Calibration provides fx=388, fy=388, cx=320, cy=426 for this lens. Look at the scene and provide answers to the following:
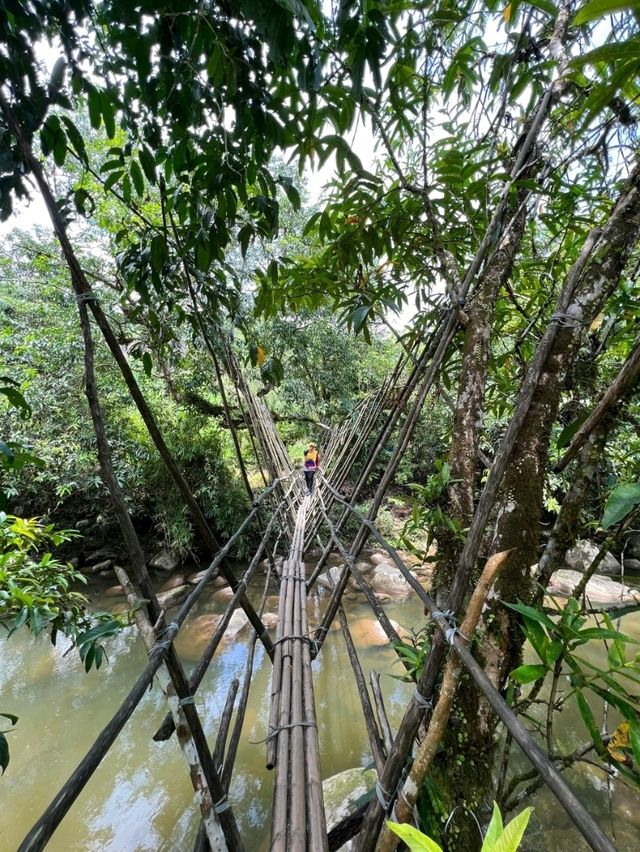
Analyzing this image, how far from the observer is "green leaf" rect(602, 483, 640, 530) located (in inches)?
15.9

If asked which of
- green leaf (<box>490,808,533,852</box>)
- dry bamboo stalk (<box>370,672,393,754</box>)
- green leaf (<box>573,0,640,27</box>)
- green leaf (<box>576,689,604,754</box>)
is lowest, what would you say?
dry bamboo stalk (<box>370,672,393,754</box>)

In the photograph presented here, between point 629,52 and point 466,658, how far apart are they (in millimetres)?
588

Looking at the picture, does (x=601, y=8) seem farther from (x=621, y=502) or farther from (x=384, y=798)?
(x=384, y=798)

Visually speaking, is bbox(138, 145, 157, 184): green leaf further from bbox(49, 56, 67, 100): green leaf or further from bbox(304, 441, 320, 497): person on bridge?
bbox(304, 441, 320, 497): person on bridge

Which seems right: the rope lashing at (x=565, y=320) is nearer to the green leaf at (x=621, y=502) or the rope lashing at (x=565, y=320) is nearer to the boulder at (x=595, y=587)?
the green leaf at (x=621, y=502)

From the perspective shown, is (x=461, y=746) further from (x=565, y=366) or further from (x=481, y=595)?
(x=565, y=366)

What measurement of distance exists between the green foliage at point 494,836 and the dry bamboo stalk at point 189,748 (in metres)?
0.33

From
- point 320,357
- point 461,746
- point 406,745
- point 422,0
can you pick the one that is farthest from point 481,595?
point 320,357

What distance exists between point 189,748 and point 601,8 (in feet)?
2.87

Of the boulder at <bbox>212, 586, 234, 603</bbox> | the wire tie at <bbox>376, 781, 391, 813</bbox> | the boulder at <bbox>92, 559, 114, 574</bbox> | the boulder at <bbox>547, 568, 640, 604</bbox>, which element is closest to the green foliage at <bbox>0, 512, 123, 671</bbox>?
the wire tie at <bbox>376, 781, 391, 813</bbox>

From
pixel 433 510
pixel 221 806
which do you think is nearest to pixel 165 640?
pixel 221 806

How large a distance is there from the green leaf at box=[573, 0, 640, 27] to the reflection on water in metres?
1.94

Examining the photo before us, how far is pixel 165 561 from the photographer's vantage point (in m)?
3.64

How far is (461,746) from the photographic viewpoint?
1.94 ft
